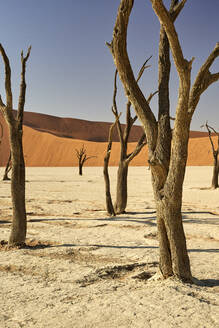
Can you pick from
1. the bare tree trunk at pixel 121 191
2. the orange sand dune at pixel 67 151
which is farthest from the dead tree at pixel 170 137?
the orange sand dune at pixel 67 151

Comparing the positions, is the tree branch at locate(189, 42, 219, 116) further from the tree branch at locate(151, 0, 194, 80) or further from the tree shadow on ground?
the tree shadow on ground

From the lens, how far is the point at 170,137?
3988 mm

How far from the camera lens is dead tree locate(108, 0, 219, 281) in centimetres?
342

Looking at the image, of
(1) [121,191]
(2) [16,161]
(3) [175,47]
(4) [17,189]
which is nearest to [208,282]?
(3) [175,47]

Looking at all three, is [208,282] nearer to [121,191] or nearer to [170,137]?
[170,137]

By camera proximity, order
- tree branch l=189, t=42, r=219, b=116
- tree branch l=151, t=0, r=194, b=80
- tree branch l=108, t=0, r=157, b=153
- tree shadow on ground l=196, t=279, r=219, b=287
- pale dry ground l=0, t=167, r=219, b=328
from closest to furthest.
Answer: pale dry ground l=0, t=167, r=219, b=328 < tree branch l=151, t=0, r=194, b=80 < tree branch l=189, t=42, r=219, b=116 < tree branch l=108, t=0, r=157, b=153 < tree shadow on ground l=196, t=279, r=219, b=287

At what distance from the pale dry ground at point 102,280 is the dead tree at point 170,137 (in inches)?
14.3

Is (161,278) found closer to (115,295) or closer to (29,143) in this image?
(115,295)

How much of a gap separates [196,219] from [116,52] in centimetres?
552

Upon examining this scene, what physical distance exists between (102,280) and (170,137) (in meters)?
1.83

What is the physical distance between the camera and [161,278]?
3.93 meters

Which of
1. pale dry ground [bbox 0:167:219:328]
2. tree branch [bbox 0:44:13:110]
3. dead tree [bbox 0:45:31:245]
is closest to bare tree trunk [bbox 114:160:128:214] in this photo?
pale dry ground [bbox 0:167:219:328]

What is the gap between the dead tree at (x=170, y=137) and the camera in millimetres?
3416

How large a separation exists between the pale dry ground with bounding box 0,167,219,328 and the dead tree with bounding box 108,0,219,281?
364 mm
